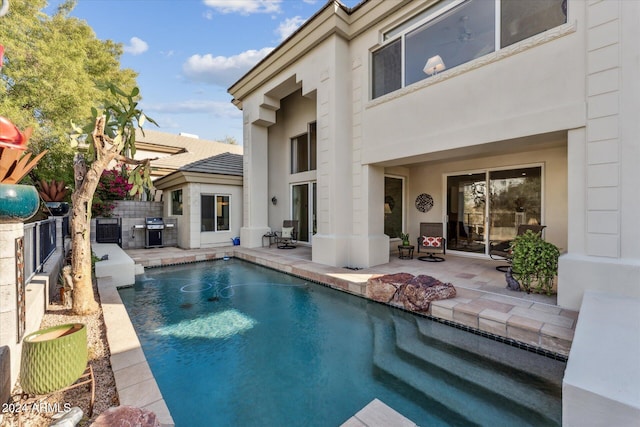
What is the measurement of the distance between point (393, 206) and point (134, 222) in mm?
10176

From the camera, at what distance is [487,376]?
124 inches

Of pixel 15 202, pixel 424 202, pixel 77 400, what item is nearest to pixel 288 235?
pixel 424 202

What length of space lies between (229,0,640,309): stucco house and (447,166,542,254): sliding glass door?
31 millimetres

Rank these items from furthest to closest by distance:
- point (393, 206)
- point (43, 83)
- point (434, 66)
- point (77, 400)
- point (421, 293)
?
point (43, 83) → point (393, 206) → point (434, 66) → point (421, 293) → point (77, 400)

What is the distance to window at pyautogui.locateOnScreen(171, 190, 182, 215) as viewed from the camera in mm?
11867

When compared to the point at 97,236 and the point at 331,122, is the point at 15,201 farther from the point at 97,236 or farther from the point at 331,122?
the point at 97,236

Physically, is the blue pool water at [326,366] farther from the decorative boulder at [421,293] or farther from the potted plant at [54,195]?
the potted plant at [54,195]

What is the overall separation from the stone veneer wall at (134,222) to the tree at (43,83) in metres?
2.33

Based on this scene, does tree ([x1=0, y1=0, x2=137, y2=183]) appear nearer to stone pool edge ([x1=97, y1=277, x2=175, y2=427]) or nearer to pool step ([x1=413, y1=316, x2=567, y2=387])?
stone pool edge ([x1=97, y1=277, x2=175, y2=427])

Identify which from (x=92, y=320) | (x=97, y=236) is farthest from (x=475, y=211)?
(x=97, y=236)

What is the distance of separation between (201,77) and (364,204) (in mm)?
34320

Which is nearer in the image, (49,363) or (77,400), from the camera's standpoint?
(49,363)

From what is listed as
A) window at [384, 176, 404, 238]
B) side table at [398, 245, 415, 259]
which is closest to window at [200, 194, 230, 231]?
window at [384, 176, 404, 238]

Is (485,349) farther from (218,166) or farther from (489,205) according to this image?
(218,166)
